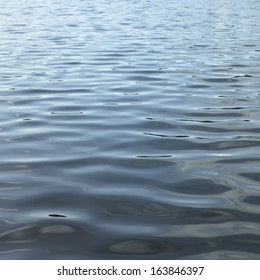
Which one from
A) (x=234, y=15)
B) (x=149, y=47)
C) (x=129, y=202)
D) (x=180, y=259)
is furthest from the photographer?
(x=234, y=15)

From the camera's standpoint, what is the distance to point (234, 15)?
2822 centimetres

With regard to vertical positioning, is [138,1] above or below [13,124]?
above

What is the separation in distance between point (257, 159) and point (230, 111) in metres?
2.59

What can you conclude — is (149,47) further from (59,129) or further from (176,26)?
(59,129)

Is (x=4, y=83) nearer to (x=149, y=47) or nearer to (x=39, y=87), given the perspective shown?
(x=39, y=87)

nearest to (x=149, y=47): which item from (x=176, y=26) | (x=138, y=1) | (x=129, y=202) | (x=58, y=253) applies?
(x=176, y=26)

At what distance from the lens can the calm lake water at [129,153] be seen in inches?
185

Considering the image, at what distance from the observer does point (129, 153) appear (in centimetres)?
691

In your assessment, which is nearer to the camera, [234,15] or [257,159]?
[257,159]

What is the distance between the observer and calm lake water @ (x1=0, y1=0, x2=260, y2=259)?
4.70 m

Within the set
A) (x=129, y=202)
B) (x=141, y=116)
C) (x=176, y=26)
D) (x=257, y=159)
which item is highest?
(x=176, y=26)

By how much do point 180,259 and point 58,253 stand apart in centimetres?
95

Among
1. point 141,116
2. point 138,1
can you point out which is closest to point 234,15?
point 138,1

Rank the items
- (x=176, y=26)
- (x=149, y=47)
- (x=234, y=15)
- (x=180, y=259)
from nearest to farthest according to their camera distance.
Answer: (x=180, y=259)
(x=149, y=47)
(x=176, y=26)
(x=234, y=15)
